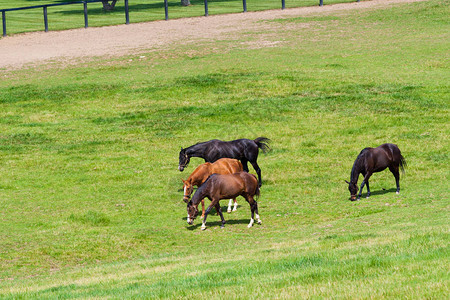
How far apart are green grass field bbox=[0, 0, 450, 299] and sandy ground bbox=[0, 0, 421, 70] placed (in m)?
2.28

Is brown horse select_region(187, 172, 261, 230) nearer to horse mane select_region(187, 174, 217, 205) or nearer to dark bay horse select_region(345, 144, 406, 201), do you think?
horse mane select_region(187, 174, 217, 205)

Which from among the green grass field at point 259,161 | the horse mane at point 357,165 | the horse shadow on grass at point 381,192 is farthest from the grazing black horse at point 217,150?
the horse shadow on grass at point 381,192

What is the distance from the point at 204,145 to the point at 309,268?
1141 cm

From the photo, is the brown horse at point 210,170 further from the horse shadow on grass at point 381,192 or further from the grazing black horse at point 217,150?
the horse shadow on grass at point 381,192

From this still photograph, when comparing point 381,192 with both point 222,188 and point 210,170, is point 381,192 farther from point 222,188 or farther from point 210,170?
point 222,188

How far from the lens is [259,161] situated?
2705cm

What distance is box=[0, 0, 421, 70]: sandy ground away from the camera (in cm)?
4709

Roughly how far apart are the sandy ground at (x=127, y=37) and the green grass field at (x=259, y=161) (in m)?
2.28

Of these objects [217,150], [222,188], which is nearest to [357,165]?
[217,150]

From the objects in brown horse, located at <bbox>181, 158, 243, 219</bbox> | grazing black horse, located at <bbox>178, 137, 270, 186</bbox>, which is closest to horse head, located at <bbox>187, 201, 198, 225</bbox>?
brown horse, located at <bbox>181, 158, 243, 219</bbox>

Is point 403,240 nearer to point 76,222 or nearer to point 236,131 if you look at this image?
point 76,222

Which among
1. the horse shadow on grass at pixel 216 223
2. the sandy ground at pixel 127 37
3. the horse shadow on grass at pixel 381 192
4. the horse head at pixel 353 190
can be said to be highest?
the sandy ground at pixel 127 37

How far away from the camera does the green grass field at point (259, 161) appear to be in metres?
11.6

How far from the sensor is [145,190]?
2353 cm
